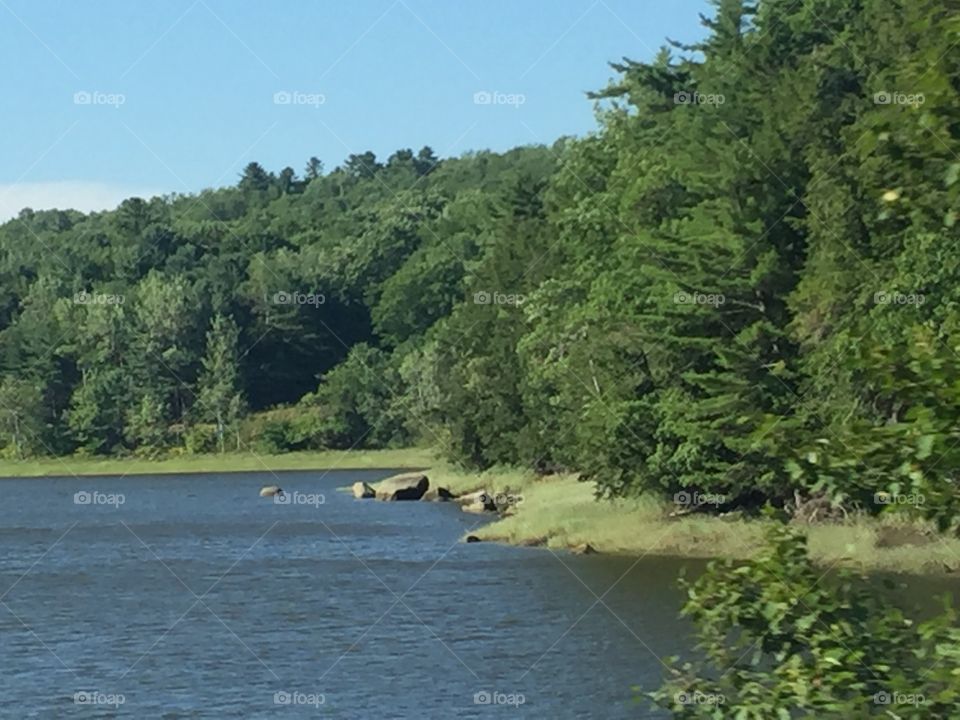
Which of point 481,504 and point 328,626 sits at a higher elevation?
point 328,626

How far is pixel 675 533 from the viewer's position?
44219mm

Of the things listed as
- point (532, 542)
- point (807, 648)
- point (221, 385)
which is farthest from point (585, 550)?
point (221, 385)

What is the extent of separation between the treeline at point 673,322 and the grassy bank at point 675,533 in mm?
1343

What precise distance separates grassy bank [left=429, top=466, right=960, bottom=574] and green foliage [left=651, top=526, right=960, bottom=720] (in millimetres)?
21340

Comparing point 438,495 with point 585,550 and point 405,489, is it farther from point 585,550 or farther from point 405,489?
point 585,550

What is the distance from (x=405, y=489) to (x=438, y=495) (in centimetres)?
177

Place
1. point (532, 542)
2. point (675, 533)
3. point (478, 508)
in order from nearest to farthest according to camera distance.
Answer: point (675, 533) < point (532, 542) < point (478, 508)

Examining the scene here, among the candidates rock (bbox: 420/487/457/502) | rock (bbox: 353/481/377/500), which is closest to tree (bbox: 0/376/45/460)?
rock (bbox: 353/481/377/500)

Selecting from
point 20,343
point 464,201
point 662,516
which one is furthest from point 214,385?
point 662,516

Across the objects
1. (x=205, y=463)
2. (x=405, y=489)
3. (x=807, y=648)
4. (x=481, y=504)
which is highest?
(x=807, y=648)

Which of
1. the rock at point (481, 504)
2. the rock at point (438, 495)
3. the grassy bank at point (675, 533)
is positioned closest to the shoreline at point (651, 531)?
the grassy bank at point (675, 533)

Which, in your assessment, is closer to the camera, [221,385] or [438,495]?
[438,495]

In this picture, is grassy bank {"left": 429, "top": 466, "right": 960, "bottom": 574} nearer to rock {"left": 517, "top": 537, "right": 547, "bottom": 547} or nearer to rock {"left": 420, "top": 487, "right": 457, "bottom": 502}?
rock {"left": 517, "top": 537, "right": 547, "bottom": 547}

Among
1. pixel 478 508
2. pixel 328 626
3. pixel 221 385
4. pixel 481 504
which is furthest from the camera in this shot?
pixel 221 385
